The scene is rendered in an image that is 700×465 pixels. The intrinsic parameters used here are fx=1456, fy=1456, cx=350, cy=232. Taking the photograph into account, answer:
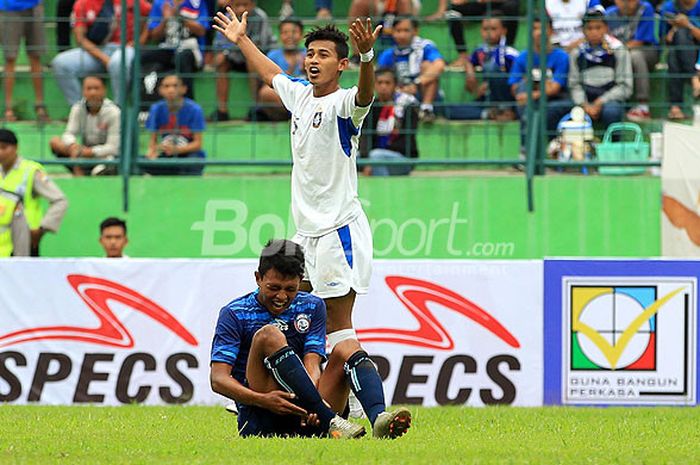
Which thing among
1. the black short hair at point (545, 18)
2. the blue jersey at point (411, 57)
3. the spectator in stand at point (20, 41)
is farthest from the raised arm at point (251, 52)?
the spectator in stand at point (20, 41)

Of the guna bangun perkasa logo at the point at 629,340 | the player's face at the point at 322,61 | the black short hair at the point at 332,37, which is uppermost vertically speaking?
the black short hair at the point at 332,37

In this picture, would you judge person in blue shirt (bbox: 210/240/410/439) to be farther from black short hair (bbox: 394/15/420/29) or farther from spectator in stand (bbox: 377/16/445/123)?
black short hair (bbox: 394/15/420/29)

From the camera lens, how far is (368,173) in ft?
48.1

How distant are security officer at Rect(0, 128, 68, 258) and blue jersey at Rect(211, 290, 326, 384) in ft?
20.2

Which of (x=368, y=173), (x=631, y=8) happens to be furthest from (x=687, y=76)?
(x=368, y=173)

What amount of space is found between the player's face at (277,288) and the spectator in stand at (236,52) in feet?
24.6

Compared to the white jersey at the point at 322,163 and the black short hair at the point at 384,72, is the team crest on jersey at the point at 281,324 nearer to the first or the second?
the white jersey at the point at 322,163

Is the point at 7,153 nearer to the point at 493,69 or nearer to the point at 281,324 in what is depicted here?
the point at 493,69

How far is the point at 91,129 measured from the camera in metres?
14.8

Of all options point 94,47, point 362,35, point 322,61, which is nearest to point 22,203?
point 94,47

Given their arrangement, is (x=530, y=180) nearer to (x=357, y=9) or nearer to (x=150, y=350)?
(x=357, y=9)

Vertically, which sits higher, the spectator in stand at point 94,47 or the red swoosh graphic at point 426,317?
the spectator in stand at point 94,47

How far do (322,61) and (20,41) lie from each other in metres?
7.47

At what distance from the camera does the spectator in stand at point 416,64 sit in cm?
1473
